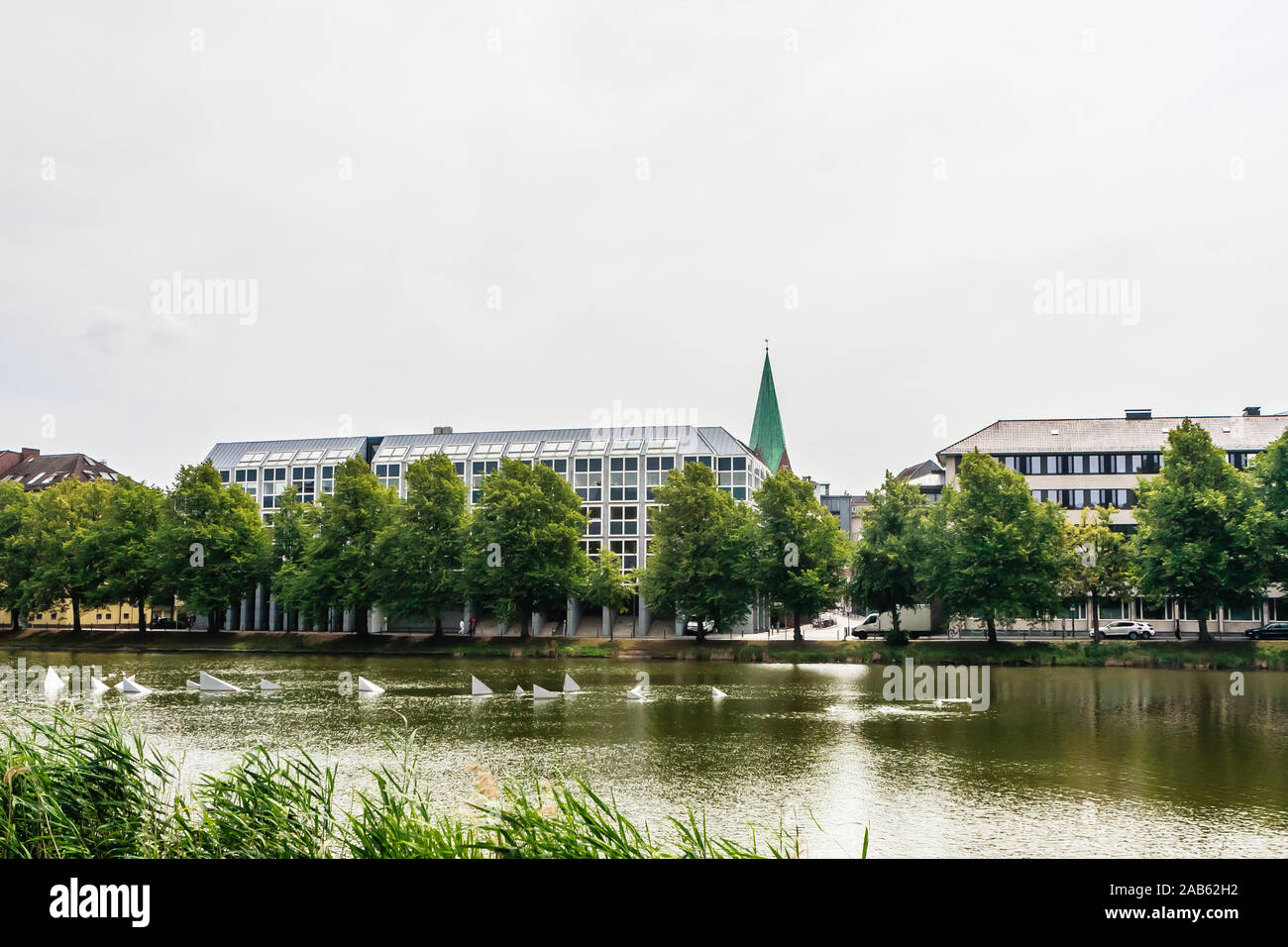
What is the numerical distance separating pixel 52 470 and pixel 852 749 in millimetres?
119853

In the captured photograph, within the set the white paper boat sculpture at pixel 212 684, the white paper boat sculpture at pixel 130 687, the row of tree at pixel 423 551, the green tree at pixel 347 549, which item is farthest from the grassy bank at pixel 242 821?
the green tree at pixel 347 549

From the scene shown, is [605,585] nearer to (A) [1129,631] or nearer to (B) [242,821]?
(A) [1129,631]

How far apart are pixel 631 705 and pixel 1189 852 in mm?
24039

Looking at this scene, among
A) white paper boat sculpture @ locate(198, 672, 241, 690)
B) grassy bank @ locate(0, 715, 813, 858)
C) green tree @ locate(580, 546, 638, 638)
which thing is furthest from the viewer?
green tree @ locate(580, 546, 638, 638)

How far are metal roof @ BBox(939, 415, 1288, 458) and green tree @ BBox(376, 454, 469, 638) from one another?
133 ft

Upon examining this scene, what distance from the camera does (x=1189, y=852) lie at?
692 inches

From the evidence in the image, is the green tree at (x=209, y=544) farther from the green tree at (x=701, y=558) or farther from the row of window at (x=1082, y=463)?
the row of window at (x=1082, y=463)

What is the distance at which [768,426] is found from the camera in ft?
446

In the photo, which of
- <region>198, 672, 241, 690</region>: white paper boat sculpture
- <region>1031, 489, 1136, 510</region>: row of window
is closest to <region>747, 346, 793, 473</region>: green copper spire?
<region>1031, 489, 1136, 510</region>: row of window

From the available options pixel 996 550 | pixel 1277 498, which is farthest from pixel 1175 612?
pixel 996 550

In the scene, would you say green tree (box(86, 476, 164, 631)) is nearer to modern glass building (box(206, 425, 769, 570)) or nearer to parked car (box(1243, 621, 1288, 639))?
modern glass building (box(206, 425, 769, 570))

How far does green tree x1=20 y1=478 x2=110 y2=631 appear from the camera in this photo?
76625 mm

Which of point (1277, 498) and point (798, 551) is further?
point (798, 551)
